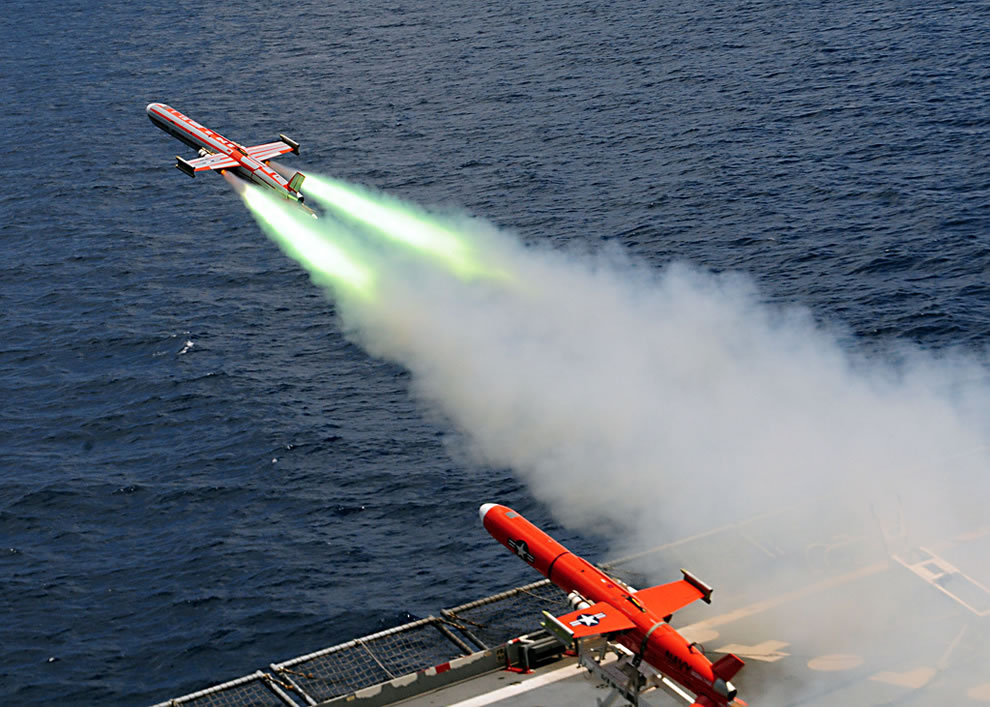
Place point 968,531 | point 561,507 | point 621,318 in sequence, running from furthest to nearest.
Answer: point 621,318, point 561,507, point 968,531

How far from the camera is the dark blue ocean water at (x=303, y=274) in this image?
78.9 meters

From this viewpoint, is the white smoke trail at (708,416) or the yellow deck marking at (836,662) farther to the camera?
the white smoke trail at (708,416)

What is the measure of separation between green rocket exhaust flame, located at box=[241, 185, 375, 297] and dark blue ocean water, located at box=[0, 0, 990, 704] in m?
3.21

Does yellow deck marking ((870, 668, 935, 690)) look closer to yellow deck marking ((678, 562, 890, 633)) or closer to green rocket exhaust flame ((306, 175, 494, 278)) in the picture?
yellow deck marking ((678, 562, 890, 633))

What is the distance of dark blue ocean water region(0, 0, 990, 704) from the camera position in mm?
78938

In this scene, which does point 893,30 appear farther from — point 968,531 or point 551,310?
point 968,531

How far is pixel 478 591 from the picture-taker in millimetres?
76625

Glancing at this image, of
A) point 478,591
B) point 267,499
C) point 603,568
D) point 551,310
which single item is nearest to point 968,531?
point 603,568

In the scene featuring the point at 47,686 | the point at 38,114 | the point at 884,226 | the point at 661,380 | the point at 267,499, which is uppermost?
the point at 38,114

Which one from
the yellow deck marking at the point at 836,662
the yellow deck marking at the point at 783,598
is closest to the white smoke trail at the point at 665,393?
the yellow deck marking at the point at 783,598

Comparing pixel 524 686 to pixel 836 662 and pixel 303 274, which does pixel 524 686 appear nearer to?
pixel 836 662

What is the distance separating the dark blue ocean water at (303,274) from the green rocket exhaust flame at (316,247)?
10.5ft

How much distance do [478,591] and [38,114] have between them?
112456mm

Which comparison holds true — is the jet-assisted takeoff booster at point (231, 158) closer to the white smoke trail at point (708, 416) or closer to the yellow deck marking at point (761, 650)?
the white smoke trail at point (708, 416)
